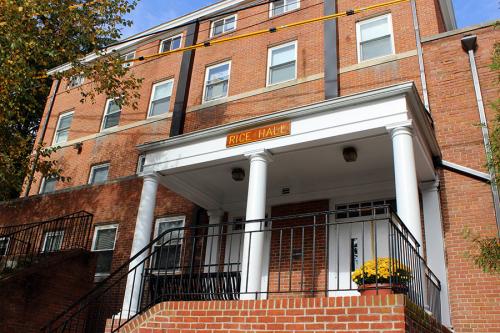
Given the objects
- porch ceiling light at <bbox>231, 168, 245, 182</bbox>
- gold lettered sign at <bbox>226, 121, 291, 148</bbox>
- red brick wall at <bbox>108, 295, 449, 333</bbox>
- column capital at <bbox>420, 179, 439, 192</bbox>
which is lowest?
red brick wall at <bbox>108, 295, 449, 333</bbox>

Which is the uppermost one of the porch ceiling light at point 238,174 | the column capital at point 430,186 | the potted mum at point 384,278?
the porch ceiling light at point 238,174

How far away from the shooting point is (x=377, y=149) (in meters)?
9.15

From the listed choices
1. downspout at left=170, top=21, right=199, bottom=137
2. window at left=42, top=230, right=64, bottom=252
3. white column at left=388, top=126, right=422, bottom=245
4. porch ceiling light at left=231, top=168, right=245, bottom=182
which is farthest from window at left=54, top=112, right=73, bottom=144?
white column at left=388, top=126, right=422, bottom=245

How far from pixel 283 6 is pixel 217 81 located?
3.03m

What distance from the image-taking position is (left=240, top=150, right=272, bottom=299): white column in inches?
308

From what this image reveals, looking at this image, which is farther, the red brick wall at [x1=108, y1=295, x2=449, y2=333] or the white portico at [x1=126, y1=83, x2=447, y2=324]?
the white portico at [x1=126, y1=83, x2=447, y2=324]

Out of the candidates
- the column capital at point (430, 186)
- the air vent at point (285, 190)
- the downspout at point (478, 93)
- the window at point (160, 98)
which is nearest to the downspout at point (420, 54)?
the downspout at point (478, 93)

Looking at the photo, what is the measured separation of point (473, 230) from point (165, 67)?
36.5 ft

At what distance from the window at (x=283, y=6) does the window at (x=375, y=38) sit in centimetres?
247

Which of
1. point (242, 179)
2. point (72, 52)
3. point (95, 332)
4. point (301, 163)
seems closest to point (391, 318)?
point (301, 163)

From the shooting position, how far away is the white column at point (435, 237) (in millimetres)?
8336

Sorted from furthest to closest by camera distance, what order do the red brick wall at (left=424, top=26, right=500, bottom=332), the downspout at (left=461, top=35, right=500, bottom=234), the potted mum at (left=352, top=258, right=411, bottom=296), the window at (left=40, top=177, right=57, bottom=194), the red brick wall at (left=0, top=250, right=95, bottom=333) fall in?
the window at (left=40, top=177, right=57, bottom=194)
the red brick wall at (left=0, top=250, right=95, bottom=333)
the downspout at (left=461, top=35, right=500, bottom=234)
the red brick wall at (left=424, top=26, right=500, bottom=332)
the potted mum at (left=352, top=258, right=411, bottom=296)

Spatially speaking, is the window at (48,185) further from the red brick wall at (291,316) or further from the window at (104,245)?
the red brick wall at (291,316)

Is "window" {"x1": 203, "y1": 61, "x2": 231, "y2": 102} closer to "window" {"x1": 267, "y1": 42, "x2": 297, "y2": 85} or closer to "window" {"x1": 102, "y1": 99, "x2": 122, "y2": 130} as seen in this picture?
"window" {"x1": 267, "y1": 42, "x2": 297, "y2": 85}
